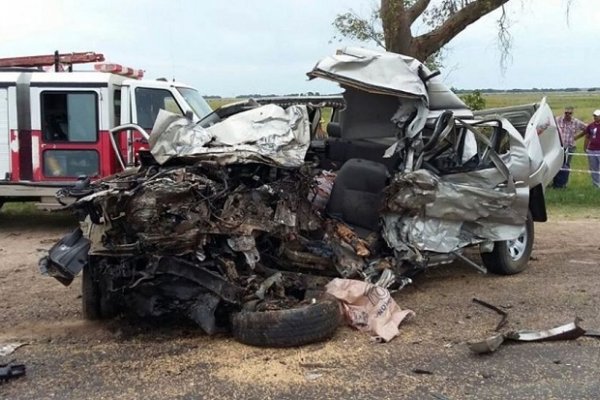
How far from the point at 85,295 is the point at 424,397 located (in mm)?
2740

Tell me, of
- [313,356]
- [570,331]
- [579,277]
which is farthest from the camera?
[579,277]

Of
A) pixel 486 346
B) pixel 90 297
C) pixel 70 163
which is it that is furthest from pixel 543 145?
pixel 70 163

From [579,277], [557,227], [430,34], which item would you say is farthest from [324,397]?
[430,34]

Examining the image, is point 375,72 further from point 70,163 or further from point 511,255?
point 70,163

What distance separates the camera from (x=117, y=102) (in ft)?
32.7

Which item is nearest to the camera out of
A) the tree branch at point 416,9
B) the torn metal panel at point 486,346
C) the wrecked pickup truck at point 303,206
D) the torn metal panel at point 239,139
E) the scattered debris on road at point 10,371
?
the scattered debris on road at point 10,371

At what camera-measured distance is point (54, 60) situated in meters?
11.3

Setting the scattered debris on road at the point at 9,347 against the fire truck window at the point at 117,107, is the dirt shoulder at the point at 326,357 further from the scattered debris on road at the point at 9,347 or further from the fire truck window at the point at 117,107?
the fire truck window at the point at 117,107

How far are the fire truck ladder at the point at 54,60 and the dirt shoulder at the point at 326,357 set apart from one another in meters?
6.07

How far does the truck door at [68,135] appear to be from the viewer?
9.73 m

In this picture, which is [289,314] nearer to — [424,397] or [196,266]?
[196,266]

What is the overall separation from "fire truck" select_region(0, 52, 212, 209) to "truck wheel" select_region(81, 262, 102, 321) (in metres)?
4.62

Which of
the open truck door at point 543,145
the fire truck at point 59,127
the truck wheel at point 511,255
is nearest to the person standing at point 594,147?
the open truck door at point 543,145

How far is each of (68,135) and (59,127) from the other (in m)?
0.19
